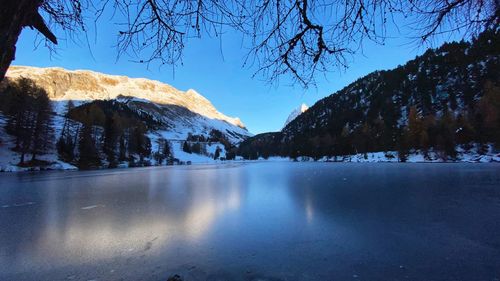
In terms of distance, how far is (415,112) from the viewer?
252 ft

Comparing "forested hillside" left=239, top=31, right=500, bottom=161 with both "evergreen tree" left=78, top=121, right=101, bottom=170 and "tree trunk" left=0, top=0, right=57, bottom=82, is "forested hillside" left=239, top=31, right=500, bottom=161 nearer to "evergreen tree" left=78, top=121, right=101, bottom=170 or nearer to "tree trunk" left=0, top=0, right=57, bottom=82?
"tree trunk" left=0, top=0, right=57, bottom=82

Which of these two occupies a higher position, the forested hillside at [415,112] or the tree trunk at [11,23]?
the forested hillside at [415,112]

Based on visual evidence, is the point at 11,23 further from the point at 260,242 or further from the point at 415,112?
the point at 415,112

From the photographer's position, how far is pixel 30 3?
1.64 metres

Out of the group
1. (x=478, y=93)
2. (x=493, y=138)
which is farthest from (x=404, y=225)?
(x=478, y=93)

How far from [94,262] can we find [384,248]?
5588 millimetres

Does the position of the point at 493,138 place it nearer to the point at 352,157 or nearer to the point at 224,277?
the point at 352,157

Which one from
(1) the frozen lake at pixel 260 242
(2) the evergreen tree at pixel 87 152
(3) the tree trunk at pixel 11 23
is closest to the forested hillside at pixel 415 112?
(1) the frozen lake at pixel 260 242

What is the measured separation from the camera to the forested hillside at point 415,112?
60612mm

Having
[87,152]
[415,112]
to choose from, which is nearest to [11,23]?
[87,152]

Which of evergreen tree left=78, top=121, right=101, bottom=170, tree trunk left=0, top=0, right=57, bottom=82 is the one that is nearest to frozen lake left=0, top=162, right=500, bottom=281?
tree trunk left=0, top=0, right=57, bottom=82

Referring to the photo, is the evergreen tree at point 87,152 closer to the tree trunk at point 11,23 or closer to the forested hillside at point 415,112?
the forested hillside at point 415,112

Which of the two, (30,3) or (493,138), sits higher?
(493,138)

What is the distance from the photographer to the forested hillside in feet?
199
